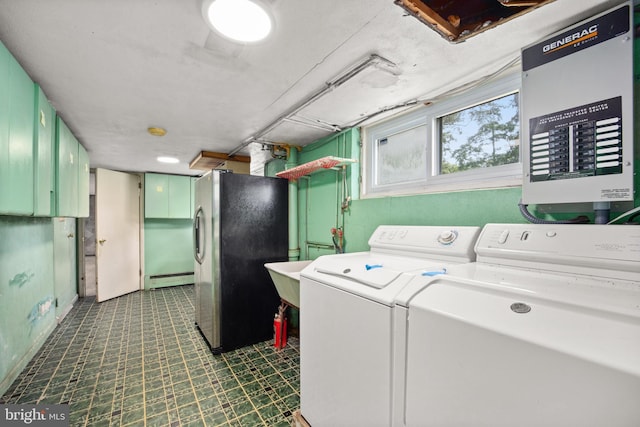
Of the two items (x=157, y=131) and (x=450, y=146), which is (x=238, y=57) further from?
(x=157, y=131)

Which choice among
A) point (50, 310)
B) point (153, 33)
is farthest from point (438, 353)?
point (50, 310)

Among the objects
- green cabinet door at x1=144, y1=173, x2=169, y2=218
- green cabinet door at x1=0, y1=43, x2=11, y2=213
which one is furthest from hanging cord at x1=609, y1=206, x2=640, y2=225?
green cabinet door at x1=144, y1=173, x2=169, y2=218

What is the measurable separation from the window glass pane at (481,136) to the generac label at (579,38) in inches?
12.9

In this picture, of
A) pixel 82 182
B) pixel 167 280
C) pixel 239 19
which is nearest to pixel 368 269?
pixel 239 19

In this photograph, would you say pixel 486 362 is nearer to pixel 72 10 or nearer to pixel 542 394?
pixel 542 394

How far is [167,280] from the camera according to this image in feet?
16.8


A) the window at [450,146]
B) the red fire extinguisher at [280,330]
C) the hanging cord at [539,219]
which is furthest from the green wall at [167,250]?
the hanging cord at [539,219]

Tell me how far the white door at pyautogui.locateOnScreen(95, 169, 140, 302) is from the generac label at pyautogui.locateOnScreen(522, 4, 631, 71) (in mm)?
5314

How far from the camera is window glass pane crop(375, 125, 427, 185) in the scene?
217cm

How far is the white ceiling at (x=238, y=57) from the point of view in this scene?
1.17m

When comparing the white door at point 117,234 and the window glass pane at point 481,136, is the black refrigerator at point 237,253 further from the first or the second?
the white door at point 117,234

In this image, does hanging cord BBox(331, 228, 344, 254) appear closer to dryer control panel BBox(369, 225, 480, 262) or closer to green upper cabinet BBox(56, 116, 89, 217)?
dryer control panel BBox(369, 225, 480, 262)

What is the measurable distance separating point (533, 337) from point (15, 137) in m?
2.64

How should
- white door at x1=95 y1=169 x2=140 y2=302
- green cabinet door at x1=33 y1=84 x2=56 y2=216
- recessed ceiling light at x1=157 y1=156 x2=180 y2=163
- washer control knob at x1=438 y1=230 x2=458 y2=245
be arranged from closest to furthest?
washer control knob at x1=438 y1=230 x2=458 y2=245 → green cabinet door at x1=33 y1=84 x2=56 y2=216 → recessed ceiling light at x1=157 y1=156 x2=180 y2=163 → white door at x1=95 y1=169 x2=140 y2=302
